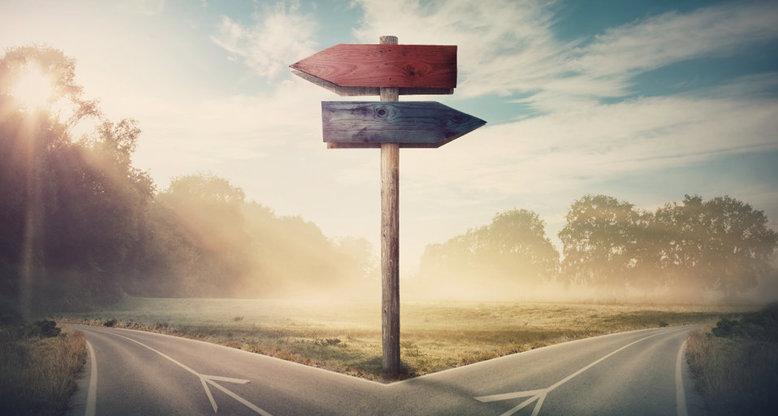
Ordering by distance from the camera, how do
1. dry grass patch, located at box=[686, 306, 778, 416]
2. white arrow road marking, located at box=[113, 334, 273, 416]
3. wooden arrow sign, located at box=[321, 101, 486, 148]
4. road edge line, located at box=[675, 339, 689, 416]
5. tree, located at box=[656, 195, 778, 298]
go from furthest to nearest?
tree, located at box=[656, 195, 778, 298]
wooden arrow sign, located at box=[321, 101, 486, 148]
white arrow road marking, located at box=[113, 334, 273, 416]
road edge line, located at box=[675, 339, 689, 416]
dry grass patch, located at box=[686, 306, 778, 416]

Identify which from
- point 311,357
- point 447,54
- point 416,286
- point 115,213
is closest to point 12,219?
point 115,213

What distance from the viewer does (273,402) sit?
8.52 meters

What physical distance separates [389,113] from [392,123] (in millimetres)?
254

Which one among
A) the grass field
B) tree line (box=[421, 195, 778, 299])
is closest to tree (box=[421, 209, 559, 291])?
tree line (box=[421, 195, 778, 299])

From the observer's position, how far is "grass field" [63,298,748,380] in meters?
13.9

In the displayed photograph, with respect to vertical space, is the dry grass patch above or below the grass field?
above

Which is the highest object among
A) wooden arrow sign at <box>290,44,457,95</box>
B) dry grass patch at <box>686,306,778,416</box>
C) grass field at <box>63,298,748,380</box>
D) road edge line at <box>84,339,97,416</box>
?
wooden arrow sign at <box>290,44,457,95</box>

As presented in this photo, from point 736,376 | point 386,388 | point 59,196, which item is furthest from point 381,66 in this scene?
point 59,196

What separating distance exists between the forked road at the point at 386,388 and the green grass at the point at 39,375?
41cm

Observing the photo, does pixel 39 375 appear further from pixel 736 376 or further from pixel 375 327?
pixel 375 327

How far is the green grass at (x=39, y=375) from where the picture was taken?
7999mm

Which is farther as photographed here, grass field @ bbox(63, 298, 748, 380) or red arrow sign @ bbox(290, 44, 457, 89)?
grass field @ bbox(63, 298, 748, 380)

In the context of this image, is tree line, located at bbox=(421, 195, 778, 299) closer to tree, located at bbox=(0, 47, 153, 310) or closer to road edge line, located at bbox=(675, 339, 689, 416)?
road edge line, located at bbox=(675, 339, 689, 416)

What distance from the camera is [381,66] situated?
32.1ft
